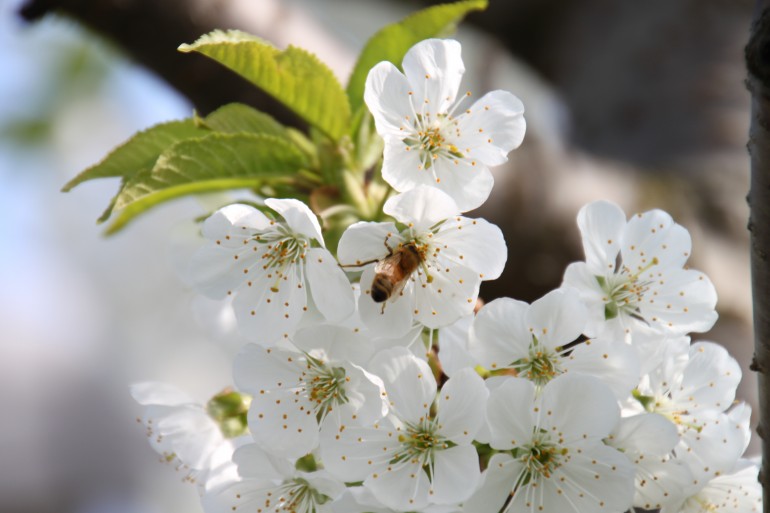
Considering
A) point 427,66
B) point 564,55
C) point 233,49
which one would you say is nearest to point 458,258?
point 427,66

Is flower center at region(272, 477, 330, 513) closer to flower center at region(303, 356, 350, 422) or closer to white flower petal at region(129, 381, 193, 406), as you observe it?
flower center at region(303, 356, 350, 422)

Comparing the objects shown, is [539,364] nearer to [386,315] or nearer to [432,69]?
[386,315]

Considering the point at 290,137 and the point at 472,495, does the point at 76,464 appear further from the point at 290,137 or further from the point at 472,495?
the point at 472,495

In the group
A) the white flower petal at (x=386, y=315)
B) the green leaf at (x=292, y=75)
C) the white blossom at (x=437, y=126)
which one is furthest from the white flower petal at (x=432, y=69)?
the white flower petal at (x=386, y=315)

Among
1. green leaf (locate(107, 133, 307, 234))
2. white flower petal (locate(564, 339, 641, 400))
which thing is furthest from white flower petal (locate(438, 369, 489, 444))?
green leaf (locate(107, 133, 307, 234))

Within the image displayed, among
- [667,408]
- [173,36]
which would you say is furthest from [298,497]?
[173,36]

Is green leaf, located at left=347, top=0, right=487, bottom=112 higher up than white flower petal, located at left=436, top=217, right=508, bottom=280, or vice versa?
green leaf, located at left=347, top=0, right=487, bottom=112
